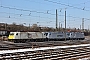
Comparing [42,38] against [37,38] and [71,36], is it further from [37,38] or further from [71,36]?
[71,36]

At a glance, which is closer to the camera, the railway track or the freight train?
the railway track

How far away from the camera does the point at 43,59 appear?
544 inches

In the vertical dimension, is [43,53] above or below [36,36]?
below

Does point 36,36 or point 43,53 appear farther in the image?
point 36,36

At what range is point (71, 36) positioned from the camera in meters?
54.7

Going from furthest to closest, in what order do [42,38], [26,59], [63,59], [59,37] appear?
[59,37], [42,38], [63,59], [26,59]

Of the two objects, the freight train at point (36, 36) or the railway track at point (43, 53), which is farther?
the freight train at point (36, 36)

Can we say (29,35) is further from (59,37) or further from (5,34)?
(5,34)

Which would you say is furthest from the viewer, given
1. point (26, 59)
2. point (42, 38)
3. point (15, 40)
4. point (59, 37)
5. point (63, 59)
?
point (59, 37)

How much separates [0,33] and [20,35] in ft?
58.0

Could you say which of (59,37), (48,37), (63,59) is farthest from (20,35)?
(63,59)

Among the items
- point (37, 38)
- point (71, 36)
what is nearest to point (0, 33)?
point (37, 38)

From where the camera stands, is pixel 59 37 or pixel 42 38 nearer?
pixel 42 38

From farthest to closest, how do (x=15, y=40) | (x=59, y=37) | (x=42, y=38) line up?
(x=59, y=37) → (x=42, y=38) → (x=15, y=40)
